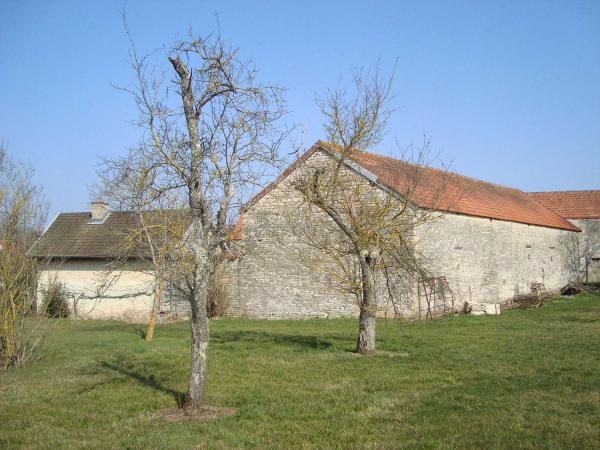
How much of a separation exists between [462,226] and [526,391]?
14.1 metres

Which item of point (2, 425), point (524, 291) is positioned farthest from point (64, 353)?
point (524, 291)

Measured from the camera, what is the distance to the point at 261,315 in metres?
22.8

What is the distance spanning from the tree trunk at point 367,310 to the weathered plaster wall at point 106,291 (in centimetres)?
1226

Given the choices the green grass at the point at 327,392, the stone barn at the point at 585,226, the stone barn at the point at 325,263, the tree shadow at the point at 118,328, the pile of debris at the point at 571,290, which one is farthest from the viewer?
the stone barn at the point at 585,226

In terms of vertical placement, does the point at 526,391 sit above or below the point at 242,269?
below

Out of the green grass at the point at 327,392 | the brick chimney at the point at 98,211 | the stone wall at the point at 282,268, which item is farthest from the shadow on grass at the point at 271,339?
the brick chimney at the point at 98,211

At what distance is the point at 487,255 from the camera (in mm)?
23922

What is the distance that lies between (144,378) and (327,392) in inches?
144

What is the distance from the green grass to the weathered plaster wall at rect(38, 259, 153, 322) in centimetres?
709

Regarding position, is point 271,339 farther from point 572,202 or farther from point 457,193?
point 572,202

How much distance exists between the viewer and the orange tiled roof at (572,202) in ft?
119

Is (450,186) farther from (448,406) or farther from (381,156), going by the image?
(448,406)

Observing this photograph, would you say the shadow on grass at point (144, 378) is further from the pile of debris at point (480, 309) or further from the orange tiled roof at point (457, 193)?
the pile of debris at point (480, 309)

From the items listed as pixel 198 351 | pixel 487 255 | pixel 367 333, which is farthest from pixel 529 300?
pixel 198 351
